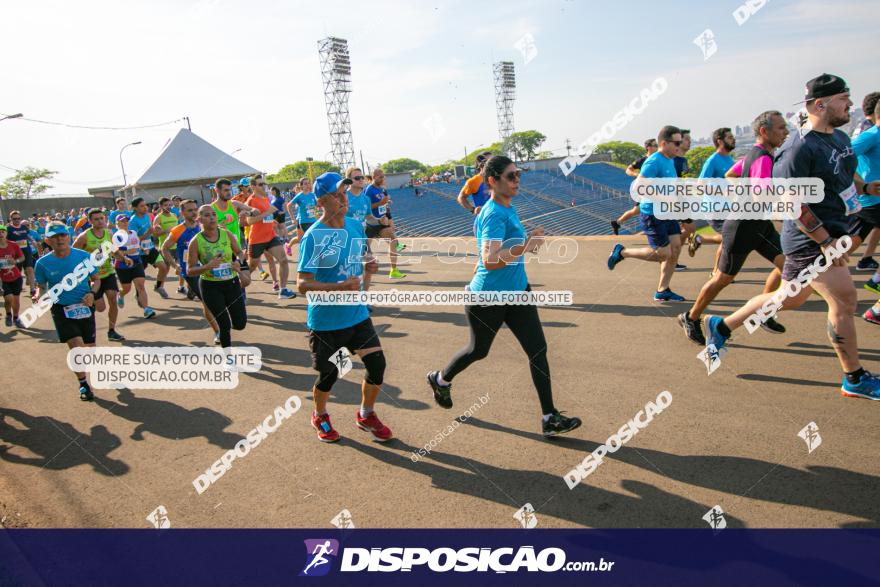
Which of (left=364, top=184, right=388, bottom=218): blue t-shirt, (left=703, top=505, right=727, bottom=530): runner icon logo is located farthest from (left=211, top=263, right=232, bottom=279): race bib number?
(left=703, top=505, right=727, bottom=530): runner icon logo

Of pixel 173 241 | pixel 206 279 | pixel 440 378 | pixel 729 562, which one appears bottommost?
pixel 729 562

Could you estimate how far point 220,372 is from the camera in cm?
611

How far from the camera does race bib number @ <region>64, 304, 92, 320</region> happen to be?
5.78 m

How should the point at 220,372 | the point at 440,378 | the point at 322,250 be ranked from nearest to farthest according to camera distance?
the point at 322,250
the point at 440,378
the point at 220,372

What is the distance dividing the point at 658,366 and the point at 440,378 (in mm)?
2215

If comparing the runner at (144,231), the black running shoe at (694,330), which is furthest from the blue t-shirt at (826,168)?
the runner at (144,231)

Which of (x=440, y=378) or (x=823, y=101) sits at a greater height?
(x=823, y=101)

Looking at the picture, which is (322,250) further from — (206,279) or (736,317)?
(736,317)

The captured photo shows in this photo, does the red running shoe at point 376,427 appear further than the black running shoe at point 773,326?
No

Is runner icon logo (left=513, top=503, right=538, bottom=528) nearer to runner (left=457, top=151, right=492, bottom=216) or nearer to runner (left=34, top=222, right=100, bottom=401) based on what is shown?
runner (left=34, top=222, right=100, bottom=401)

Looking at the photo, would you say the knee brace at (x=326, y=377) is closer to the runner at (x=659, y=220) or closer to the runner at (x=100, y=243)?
the runner at (x=659, y=220)

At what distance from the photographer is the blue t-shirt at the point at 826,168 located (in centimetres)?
Answer: 391

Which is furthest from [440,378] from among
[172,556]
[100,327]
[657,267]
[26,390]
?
[100,327]

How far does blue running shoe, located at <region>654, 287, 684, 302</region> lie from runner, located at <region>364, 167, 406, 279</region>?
4.53 meters
